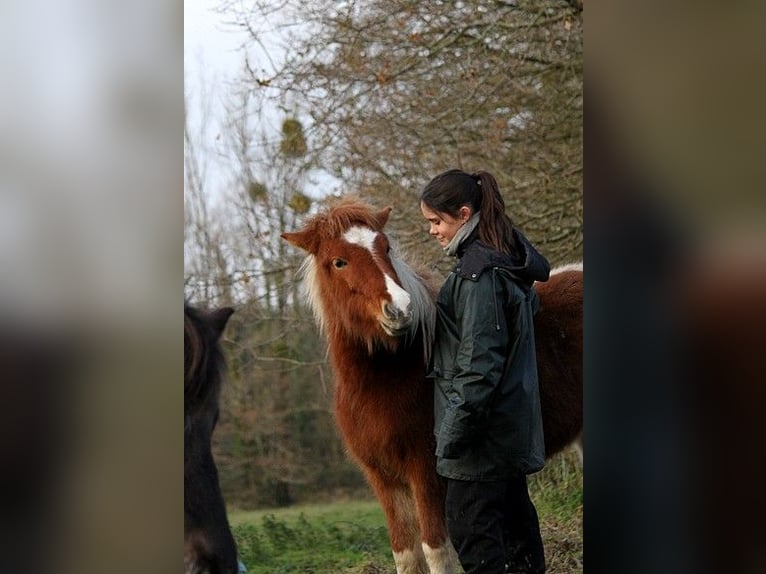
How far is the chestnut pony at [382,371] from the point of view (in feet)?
13.2

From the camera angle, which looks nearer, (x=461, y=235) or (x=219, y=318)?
(x=461, y=235)

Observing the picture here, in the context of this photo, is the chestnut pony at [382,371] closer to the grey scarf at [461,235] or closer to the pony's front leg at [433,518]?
the pony's front leg at [433,518]

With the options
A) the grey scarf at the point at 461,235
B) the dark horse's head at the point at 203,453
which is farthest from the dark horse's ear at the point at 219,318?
the grey scarf at the point at 461,235

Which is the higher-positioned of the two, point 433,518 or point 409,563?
point 433,518

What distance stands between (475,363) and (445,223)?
0.73 metres

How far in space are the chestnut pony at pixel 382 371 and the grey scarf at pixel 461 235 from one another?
0.22m
